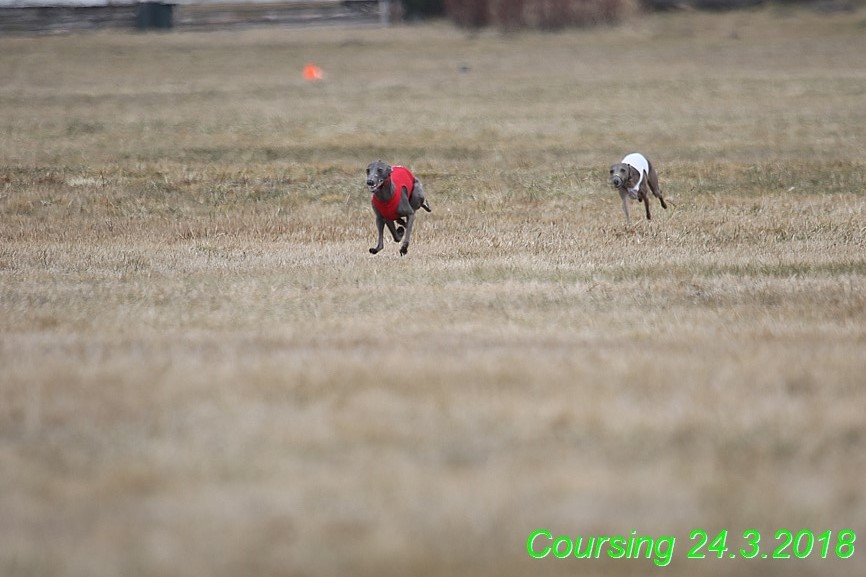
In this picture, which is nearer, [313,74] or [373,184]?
[373,184]

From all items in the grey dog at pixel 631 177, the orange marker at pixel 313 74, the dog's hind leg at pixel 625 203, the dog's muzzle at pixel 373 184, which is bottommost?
the orange marker at pixel 313 74

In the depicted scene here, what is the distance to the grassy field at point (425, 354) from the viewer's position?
4820 millimetres

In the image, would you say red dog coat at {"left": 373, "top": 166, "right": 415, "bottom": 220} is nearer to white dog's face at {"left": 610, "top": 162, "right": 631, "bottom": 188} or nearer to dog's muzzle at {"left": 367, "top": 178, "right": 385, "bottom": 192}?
dog's muzzle at {"left": 367, "top": 178, "right": 385, "bottom": 192}

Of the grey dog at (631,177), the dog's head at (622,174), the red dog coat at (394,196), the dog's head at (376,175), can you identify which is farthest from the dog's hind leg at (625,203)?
the dog's head at (376,175)

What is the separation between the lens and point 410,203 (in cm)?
1348

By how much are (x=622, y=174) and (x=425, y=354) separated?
301 inches

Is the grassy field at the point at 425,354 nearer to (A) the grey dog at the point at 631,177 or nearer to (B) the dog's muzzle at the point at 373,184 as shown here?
(A) the grey dog at the point at 631,177

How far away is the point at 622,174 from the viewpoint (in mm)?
14797

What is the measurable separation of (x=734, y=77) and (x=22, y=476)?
32425 millimetres

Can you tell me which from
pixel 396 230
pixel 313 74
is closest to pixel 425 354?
pixel 396 230

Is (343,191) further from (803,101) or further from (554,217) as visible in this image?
(803,101)

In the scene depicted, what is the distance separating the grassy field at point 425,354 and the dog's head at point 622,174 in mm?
620

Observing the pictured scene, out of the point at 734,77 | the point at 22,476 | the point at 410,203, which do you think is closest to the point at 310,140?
the point at 410,203

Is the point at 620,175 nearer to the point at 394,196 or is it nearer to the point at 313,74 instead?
the point at 394,196
